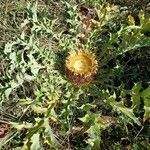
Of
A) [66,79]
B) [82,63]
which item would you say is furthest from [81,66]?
[66,79]

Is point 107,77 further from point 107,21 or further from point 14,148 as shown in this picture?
point 14,148

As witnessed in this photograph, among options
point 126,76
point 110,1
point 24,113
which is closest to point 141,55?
point 126,76

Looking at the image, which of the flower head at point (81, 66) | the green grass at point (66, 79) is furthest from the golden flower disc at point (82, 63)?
the green grass at point (66, 79)

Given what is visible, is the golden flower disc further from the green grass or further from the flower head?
the green grass

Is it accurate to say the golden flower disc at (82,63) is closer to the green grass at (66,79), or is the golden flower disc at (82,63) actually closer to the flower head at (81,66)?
the flower head at (81,66)

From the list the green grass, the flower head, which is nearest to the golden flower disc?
the flower head

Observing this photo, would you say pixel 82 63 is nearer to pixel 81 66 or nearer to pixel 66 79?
pixel 81 66
